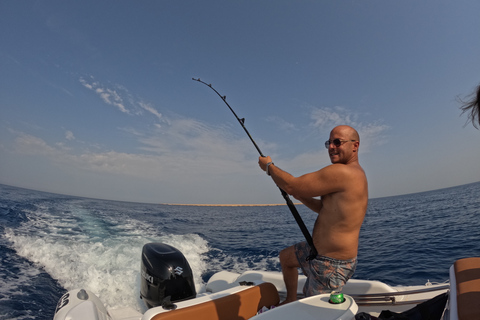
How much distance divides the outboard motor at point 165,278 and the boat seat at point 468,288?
2.34 m

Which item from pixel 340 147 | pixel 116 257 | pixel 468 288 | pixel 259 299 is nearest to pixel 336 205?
pixel 340 147

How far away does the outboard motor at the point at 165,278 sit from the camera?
2754mm

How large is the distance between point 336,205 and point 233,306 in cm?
103

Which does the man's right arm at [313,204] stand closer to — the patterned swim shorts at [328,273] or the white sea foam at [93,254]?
the patterned swim shorts at [328,273]

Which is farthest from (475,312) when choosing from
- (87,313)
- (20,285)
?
(20,285)

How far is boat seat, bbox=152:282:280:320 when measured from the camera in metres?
1.75

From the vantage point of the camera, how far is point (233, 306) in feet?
6.30

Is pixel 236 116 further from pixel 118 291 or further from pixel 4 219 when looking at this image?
pixel 4 219

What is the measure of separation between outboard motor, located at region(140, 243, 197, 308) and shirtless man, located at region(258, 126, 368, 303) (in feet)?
4.68

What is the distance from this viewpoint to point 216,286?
3.37 meters

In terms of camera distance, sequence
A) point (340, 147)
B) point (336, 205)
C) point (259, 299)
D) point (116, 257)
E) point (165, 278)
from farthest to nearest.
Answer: point (116, 257) < point (165, 278) < point (259, 299) < point (340, 147) < point (336, 205)

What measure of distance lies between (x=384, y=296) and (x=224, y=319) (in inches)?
59.9

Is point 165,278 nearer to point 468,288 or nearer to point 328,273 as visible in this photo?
point 328,273

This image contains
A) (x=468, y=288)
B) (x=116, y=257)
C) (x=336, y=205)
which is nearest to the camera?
A: (x=468, y=288)
